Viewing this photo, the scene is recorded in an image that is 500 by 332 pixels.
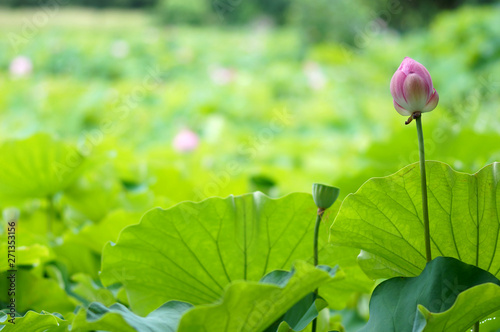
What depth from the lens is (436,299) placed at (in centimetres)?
31

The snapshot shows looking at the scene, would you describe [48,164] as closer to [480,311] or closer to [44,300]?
[44,300]

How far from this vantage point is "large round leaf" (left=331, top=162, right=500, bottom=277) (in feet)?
1.07

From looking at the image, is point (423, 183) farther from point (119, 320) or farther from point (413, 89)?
point (119, 320)

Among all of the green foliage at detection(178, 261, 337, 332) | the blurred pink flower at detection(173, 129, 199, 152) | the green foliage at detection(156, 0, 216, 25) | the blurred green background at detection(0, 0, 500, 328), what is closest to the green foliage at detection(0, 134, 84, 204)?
the blurred green background at detection(0, 0, 500, 328)

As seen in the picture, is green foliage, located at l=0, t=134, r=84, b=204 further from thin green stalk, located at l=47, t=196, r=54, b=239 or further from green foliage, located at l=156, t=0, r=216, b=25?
green foliage, located at l=156, t=0, r=216, b=25

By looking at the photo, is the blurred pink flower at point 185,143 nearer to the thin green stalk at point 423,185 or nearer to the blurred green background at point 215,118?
the blurred green background at point 215,118

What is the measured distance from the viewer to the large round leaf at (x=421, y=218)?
0.33 meters

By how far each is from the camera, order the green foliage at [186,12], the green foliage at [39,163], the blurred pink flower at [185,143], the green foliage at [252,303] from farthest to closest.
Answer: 1. the green foliage at [186,12]
2. the blurred pink flower at [185,143]
3. the green foliage at [39,163]
4. the green foliage at [252,303]

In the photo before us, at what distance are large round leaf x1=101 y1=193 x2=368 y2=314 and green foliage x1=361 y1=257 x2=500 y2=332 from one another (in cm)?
7

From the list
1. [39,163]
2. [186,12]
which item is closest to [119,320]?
[39,163]

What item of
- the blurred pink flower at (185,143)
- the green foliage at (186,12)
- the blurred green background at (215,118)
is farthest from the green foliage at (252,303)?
the green foliage at (186,12)

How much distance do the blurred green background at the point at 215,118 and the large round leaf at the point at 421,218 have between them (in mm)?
252

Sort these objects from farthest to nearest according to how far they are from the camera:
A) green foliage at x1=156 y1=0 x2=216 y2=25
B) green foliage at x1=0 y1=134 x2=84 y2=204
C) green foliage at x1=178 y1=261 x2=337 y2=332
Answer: green foliage at x1=156 y1=0 x2=216 y2=25, green foliage at x1=0 y1=134 x2=84 y2=204, green foliage at x1=178 y1=261 x2=337 y2=332

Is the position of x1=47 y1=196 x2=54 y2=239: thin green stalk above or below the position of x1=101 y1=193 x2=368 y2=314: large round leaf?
below
